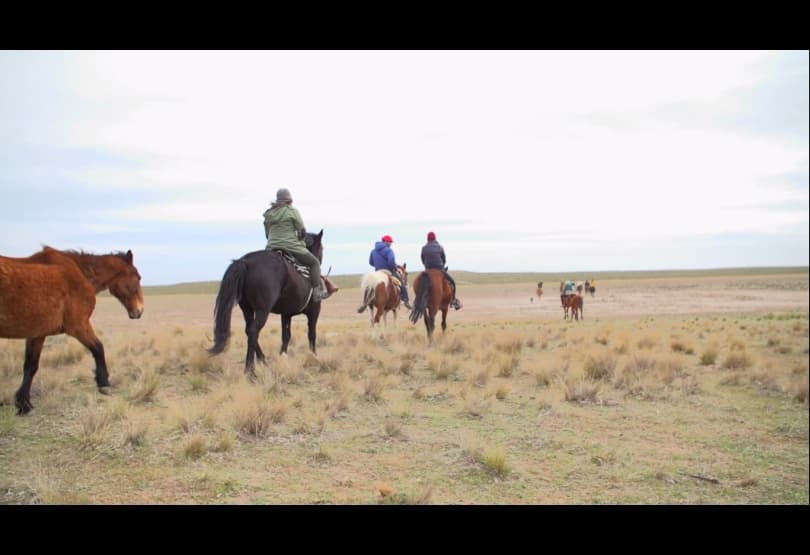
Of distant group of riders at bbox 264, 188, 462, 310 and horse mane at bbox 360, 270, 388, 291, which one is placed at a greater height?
distant group of riders at bbox 264, 188, 462, 310

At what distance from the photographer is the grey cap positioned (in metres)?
9.10

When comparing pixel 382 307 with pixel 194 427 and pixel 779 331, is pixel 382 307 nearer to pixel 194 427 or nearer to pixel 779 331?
pixel 194 427

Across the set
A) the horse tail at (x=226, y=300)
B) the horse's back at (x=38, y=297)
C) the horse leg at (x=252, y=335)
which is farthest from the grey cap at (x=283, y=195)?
the horse's back at (x=38, y=297)

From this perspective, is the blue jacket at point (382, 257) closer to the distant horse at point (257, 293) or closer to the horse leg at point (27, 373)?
the distant horse at point (257, 293)

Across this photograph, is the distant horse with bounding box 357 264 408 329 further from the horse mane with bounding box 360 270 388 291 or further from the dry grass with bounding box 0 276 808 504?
the dry grass with bounding box 0 276 808 504

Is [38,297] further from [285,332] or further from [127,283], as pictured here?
[285,332]

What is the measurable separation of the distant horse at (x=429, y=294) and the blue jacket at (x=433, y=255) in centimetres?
22

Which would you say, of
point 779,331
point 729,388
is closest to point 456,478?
point 729,388

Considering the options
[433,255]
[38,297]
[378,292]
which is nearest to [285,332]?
[378,292]

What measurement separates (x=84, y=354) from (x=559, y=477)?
350 inches

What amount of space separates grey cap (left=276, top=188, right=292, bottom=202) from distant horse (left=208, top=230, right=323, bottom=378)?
0.88 metres

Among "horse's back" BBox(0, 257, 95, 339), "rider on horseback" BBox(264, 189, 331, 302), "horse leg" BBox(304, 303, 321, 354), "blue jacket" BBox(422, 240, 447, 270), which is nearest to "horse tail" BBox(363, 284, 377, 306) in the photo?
"blue jacket" BBox(422, 240, 447, 270)

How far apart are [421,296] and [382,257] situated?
1.50 metres

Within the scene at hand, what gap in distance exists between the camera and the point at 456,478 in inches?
192
